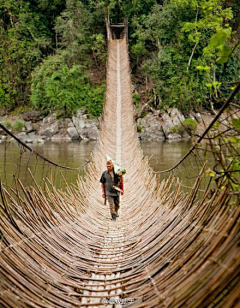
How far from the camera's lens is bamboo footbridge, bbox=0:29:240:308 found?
0.90m

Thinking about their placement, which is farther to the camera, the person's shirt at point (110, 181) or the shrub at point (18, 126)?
the shrub at point (18, 126)

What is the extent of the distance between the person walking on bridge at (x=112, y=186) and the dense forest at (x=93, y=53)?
9809 mm

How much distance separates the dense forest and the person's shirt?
32.2 feet

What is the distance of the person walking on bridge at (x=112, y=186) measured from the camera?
2.64 m

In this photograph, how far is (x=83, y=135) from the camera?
1301cm

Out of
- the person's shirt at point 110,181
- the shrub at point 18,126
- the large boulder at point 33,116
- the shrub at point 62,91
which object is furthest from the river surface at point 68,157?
the person's shirt at point 110,181

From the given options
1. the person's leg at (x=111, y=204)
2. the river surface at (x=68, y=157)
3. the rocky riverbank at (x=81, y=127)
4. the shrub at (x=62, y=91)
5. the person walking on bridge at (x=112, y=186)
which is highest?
the shrub at (x=62, y=91)

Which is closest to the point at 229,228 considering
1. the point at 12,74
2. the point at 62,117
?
the point at 62,117

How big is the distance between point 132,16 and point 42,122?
6222mm

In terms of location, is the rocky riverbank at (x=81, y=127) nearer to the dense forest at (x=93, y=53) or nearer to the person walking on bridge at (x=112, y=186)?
the dense forest at (x=93, y=53)

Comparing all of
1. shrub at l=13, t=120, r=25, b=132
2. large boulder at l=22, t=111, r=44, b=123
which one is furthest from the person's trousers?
large boulder at l=22, t=111, r=44, b=123

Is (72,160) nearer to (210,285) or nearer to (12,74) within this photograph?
(210,285)

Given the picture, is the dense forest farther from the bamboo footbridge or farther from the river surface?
the bamboo footbridge

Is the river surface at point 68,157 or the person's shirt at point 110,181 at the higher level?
the person's shirt at point 110,181
